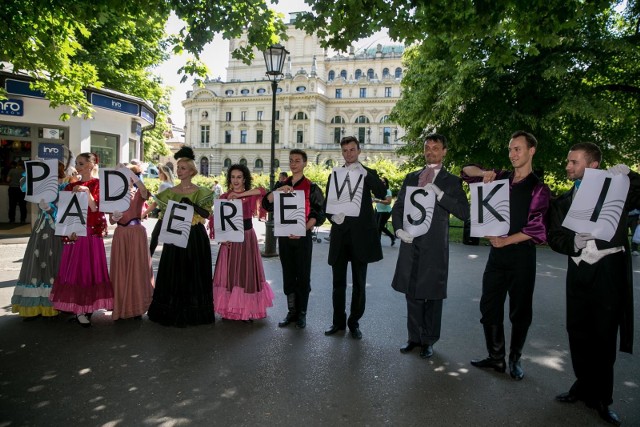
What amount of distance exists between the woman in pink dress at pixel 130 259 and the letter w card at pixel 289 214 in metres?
1.83

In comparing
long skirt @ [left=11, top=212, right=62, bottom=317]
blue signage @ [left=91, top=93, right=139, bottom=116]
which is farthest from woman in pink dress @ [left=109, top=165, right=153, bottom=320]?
blue signage @ [left=91, top=93, right=139, bottom=116]

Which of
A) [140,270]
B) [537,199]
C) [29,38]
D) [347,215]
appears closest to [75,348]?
[140,270]

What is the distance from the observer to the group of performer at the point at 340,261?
3.93 m

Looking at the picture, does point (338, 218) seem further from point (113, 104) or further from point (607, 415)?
point (113, 104)

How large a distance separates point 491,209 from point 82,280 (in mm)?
5057

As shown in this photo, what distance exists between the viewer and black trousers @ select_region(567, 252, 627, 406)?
3.62 meters

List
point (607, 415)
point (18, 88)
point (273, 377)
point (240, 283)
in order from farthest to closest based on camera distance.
Answer: point (18, 88) < point (240, 283) < point (273, 377) < point (607, 415)

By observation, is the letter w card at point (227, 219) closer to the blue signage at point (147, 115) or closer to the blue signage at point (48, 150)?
the blue signage at point (48, 150)

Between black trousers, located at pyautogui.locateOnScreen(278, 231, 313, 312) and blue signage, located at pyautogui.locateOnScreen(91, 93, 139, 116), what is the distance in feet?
35.6

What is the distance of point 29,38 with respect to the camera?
24.8 feet

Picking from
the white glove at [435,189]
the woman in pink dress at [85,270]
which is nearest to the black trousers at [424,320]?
the white glove at [435,189]

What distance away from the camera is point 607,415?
351cm

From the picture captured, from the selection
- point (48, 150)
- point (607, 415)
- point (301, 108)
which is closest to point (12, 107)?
point (48, 150)

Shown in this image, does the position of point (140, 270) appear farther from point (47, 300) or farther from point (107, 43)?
point (107, 43)
